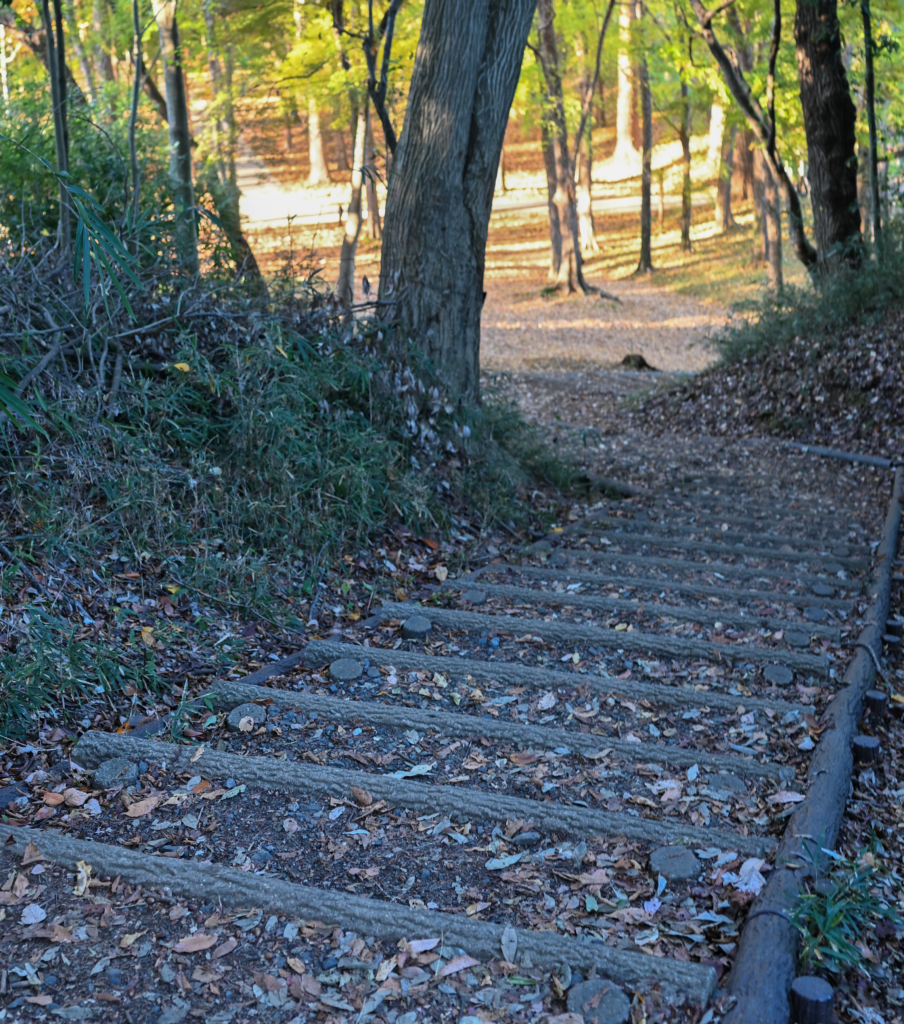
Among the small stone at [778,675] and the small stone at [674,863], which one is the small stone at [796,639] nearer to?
the small stone at [778,675]

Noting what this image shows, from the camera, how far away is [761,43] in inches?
809

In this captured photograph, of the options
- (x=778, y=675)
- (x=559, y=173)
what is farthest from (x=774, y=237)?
(x=778, y=675)

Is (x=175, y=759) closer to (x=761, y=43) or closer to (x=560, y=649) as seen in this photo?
(x=560, y=649)

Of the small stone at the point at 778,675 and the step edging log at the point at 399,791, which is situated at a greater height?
the step edging log at the point at 399,791

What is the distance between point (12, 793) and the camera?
279 centimetres

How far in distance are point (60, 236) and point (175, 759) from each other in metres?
3.32

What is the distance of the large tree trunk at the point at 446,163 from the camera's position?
610 centimetres

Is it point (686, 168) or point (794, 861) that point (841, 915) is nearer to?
point (794, 861)

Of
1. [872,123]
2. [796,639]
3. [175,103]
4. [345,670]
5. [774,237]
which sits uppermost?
[175,103]

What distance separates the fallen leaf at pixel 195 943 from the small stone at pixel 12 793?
36.2 inches

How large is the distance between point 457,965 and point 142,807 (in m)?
1.10

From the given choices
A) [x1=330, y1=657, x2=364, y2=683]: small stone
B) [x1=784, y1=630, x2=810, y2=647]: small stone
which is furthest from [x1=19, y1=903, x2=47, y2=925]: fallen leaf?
[x1=784, y1=630, x2=810, y2=647]: small stone

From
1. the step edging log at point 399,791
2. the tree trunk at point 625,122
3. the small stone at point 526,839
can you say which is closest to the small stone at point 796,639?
the step edging log at point 399,791

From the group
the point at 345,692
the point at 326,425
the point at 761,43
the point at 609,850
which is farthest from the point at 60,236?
the point at 761,43
